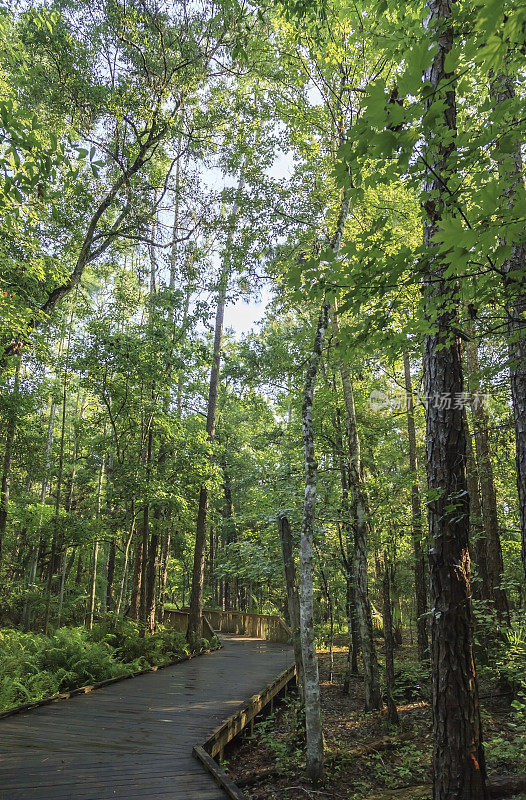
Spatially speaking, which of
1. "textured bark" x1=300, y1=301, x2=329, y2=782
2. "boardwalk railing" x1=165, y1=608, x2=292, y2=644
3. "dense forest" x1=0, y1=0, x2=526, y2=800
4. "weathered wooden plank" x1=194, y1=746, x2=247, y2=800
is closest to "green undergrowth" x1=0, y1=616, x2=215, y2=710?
"dense forest" x1=0, y1=0, x2=526, y2=800

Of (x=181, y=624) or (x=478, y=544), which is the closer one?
(x=478, y=544)

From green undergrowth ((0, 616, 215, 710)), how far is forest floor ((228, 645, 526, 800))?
3049 mm

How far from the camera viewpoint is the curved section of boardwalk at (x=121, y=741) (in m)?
4.05

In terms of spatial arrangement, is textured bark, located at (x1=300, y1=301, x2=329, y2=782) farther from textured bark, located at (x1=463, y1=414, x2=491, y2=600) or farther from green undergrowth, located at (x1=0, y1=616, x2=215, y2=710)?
green undergrowth, located at (x1=0, y1=616, x2=215, y2=710)

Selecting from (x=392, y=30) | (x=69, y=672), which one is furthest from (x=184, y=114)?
(x=69, y=672)

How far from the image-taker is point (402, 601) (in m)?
29.5

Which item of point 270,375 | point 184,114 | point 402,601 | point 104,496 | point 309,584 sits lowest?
point 402,601

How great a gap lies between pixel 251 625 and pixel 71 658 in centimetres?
1203

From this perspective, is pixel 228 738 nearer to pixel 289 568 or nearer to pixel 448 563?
pixel 289 568

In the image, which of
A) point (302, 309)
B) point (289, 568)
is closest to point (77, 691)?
point (289, 568)

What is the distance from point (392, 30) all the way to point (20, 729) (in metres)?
8.19

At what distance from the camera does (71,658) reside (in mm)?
8328

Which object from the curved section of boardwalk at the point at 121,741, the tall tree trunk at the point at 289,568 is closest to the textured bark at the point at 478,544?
the tall tree trunk at the point at 289,568

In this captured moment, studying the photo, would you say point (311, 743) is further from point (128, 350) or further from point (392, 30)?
point (128, 350)
